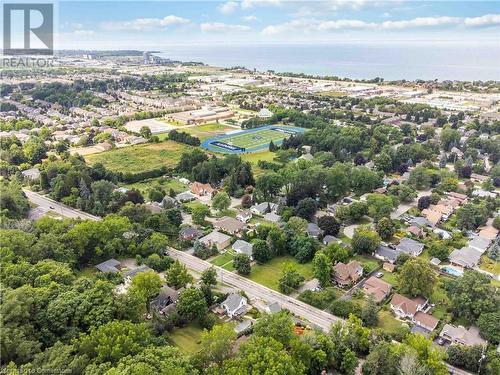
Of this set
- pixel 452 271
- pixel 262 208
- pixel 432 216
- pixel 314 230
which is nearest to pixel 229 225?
pixel 262 208

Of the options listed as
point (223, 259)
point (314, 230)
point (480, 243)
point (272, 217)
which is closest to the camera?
point (223, 259)

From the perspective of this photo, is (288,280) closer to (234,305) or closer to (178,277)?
(234,305)

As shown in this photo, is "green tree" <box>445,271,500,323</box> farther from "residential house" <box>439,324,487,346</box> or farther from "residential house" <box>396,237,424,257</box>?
"residential house" <box>396,237,424,257</box>

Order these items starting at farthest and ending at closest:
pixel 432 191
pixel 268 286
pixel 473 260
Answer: pixel 432 191
pixel 473 260
pixel 268 286

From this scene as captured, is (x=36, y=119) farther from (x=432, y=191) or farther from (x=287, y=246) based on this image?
(x=432, y=191)

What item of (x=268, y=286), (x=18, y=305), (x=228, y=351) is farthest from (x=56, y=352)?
(x=268, y=286)

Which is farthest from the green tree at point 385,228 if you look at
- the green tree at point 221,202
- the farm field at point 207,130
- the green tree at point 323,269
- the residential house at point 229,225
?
the farm field at point 207,130
